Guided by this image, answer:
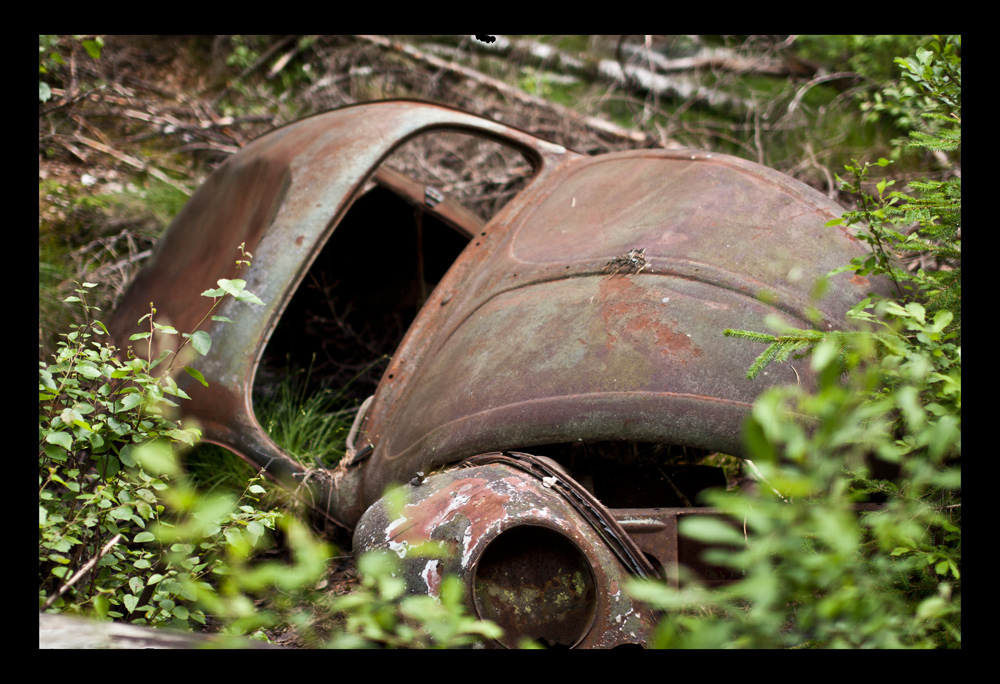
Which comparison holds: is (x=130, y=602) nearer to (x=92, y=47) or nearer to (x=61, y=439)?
(x=61, y=439)

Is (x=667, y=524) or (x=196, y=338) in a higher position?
(x=196, y=338)

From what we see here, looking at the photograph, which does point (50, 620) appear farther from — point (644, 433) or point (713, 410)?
point (713, 410)

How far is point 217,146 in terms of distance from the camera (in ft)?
15.7

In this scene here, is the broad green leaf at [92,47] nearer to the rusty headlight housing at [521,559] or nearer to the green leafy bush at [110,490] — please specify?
the green leafy bush at [110,490]

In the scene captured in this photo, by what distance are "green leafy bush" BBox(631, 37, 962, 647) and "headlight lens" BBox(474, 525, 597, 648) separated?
0.20 metres

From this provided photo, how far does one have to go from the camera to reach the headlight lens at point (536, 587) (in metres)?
1.48

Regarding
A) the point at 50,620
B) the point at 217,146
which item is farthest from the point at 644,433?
the point at 217,146

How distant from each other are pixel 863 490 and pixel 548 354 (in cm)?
79

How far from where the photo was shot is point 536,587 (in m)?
1.52

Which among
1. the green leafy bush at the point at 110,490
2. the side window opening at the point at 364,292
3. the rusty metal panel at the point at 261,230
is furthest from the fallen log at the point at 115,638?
the side window opening at the point at 364,292

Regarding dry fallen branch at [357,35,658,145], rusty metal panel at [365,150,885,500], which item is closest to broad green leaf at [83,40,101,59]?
rusty metal panel at [365,150,885,500]

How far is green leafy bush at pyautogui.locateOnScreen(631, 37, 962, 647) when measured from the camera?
71cm

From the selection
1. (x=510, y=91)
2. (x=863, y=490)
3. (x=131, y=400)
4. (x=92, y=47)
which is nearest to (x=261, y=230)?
(x=92, y=47)

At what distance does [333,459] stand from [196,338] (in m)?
1.40
